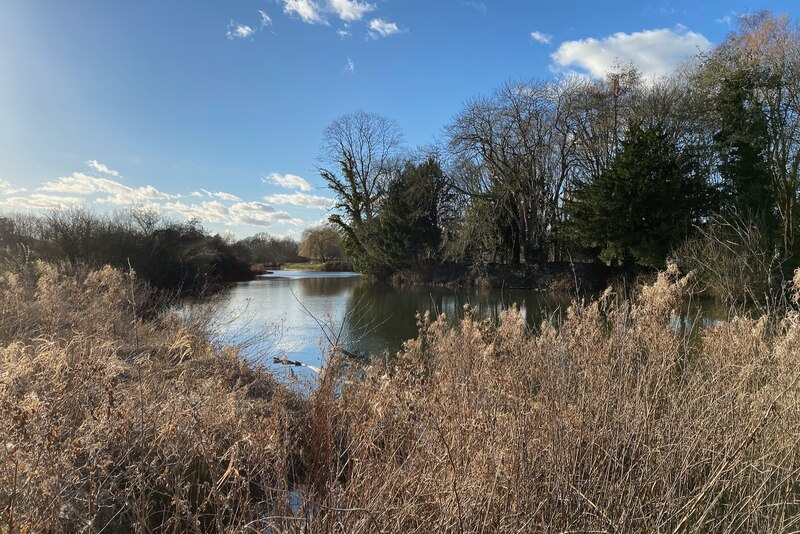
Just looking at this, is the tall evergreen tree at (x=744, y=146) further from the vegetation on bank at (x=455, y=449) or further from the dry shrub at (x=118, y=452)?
the dry shrub at (x=118, y=452)

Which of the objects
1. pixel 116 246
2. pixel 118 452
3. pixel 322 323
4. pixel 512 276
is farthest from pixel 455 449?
pixel 512 276

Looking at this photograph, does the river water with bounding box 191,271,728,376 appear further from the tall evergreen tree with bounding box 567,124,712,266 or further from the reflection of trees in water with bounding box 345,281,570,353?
the tall evergreen tree with bounding box 567,124,712,266

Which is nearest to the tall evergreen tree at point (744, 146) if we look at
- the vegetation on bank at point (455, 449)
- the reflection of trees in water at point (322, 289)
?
the vegetation on bank at point (455, 449)

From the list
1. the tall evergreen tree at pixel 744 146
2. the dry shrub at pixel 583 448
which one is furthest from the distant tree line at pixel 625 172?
the dry shrub at pixel 583 448

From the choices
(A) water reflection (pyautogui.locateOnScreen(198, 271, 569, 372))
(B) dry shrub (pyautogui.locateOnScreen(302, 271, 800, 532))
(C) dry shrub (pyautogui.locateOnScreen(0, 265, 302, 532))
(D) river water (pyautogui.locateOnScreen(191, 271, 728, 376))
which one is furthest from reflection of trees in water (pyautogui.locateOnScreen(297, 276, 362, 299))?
(B) dry shrub (pyautogui.locateOnScreen(302, 271, 800, 532))

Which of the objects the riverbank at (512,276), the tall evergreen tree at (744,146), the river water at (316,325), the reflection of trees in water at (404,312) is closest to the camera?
the river water at (316,325)

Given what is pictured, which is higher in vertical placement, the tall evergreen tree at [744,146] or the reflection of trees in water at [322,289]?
the tall evergreen tree at [744,146]

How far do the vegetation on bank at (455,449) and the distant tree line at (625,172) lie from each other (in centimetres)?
1205

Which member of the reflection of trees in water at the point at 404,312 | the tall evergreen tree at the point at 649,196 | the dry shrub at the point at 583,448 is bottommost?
the reflection of trees in water at the point at 404,312

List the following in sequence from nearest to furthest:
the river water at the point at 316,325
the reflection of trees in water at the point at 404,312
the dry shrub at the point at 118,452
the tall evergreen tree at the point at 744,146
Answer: the dry shrub at the point at 118,452
the river water at the point at 316,325
the reflection of trees in water at the point at 404,312
the tall evergreen tree at the point at 744,146

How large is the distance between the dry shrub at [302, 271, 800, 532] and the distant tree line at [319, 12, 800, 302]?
39.0ft

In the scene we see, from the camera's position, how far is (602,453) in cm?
267

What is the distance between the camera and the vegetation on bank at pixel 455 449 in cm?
210

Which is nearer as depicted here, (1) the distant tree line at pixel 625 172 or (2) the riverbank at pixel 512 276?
(1) the distant tree line at pixel 625 172
